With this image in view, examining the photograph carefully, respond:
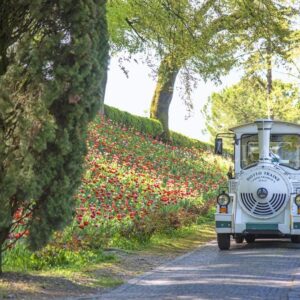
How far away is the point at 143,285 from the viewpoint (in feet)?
32.6

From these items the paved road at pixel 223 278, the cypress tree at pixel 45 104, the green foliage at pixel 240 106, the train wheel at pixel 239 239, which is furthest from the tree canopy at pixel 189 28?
the green foliage at pixel 240 106

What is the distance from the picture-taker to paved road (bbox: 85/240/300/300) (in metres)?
9.03

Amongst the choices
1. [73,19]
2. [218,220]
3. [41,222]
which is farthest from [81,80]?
[218,220]

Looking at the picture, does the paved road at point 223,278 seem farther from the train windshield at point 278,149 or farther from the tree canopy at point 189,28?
the tree canopy at point 189,28

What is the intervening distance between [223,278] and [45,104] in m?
3.54

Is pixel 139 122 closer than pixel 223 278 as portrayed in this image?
No

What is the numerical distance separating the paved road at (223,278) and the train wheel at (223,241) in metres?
0.36

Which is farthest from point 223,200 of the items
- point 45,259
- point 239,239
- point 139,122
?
point 139,122

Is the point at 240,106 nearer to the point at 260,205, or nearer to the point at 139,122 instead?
the point at 139,122

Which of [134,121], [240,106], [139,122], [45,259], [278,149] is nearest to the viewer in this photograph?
[45,259]

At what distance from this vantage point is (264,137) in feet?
50.1

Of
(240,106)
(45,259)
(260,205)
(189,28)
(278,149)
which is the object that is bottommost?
(45,259)

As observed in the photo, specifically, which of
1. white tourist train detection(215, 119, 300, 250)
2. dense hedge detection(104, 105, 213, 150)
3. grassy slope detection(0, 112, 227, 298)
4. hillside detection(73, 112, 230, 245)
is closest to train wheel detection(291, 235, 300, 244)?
white tourist train detection(215, 119, 300, 250)

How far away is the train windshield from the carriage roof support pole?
38 centimetres
